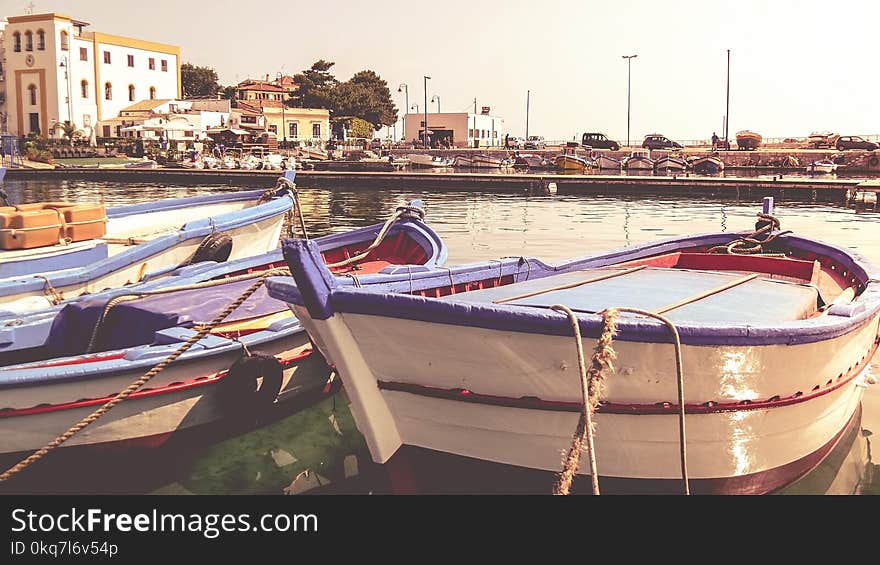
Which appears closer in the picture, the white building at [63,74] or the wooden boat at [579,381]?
the wooden boat at [579,381]

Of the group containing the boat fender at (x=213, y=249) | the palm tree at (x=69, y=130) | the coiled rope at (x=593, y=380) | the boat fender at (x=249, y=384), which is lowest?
the boat fender at (x=249, y=384)

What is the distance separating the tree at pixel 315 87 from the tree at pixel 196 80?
855cm

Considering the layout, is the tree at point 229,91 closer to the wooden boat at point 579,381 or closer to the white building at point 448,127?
the white building at point 448,127

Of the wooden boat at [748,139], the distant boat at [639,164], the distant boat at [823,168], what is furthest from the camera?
the wooden boat at [748,139]

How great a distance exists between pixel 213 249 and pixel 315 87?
77.3 m

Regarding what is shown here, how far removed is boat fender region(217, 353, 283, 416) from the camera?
684cm

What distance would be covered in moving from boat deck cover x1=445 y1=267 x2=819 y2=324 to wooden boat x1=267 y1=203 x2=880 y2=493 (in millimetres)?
49

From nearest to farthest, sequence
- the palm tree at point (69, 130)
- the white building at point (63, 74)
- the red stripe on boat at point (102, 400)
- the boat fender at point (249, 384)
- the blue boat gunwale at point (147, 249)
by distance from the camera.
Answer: the red stripe on boat at point (102, 400) → the boat fender at point (249, 384) → the blue boat gunwale at point (147, 249) → the palm tree at point (69, 130) → the white building at point (63, 74)

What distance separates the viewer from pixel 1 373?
6027mm

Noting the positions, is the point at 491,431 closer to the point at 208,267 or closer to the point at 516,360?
the point at 516,360

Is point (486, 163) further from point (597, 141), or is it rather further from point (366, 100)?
point (366, 100)

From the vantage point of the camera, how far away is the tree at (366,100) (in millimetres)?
83625

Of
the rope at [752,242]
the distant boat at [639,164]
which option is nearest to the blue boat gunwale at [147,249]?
the rope at [752,242]
